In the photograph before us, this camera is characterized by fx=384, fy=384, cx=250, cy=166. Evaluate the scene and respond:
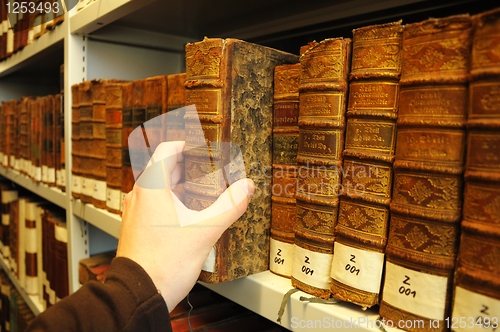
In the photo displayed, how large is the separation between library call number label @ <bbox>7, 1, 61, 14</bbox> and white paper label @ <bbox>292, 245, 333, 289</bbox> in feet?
3.24

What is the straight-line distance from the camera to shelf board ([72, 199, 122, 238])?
32.9 inches

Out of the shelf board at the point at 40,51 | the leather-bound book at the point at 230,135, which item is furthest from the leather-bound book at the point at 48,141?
the leather-bound book at the point at 230,135

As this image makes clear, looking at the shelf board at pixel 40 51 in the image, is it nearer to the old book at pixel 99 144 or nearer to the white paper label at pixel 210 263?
the old book at pixel 99 144

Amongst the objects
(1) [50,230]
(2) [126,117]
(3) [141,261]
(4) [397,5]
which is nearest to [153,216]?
(3) [141,261]

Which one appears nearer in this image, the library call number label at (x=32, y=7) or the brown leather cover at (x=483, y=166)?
the brown leather cover at (x=483, y=166)

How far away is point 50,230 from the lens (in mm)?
1291

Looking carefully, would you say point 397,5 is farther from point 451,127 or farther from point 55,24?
point 55,24

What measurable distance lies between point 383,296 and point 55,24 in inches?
44.3

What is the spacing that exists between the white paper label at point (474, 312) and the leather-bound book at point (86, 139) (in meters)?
0.84

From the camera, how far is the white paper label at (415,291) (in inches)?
16.0

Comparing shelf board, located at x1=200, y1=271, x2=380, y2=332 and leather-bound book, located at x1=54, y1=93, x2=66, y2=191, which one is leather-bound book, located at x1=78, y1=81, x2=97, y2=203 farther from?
shelf board, located at x1=200, y1=271, x2=380, y2=332

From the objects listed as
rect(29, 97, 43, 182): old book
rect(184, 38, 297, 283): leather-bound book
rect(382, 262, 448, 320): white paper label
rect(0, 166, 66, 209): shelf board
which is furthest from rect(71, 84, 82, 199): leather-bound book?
rect(382, 262, 448, 320): white paper label

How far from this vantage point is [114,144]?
34.7 inches

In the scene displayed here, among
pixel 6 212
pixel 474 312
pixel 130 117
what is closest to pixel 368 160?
pixel 474 312
